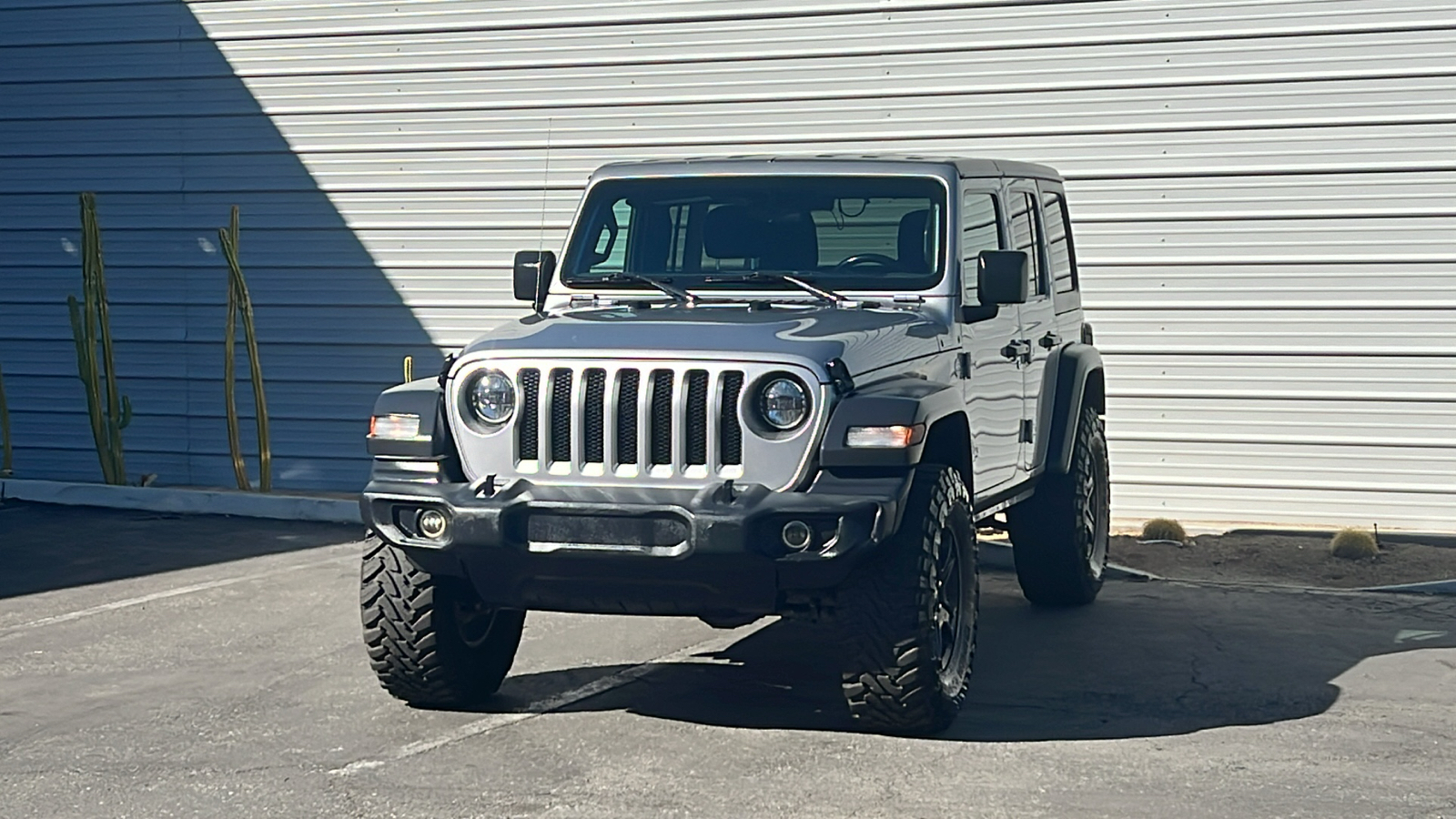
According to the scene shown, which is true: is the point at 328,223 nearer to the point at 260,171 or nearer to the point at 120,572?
the point at 260,171

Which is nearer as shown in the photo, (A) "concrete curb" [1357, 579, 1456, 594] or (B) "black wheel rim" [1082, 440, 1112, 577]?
(B) "black wheel rim" [1082, 440, 1112, 577]

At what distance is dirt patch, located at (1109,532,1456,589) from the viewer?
9680 millimetres

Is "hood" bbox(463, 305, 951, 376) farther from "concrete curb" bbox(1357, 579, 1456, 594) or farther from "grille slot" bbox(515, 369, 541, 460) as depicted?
"concrete curb" bbox(1357, 579, 1456, 594)

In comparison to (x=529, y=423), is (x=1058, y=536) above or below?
below

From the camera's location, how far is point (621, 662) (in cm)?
732

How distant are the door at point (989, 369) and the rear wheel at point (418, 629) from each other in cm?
187

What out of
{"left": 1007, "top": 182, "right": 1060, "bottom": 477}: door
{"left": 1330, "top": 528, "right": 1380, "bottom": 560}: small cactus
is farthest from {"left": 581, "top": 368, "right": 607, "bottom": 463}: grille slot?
{"left": 1330, "top": 528, "right": 1380, "bottom": 560}: small cactus

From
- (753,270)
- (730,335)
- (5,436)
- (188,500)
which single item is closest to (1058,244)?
(753,270)

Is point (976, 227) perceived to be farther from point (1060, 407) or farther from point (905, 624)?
point (905, 624)

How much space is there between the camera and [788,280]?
688cm

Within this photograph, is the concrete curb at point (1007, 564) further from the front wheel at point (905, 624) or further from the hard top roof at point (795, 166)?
the front wheel at point (905, 624)

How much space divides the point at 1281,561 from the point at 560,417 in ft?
18.1

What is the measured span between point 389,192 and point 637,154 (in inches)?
72.7

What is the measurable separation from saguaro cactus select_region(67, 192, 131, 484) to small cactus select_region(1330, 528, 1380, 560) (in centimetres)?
771
